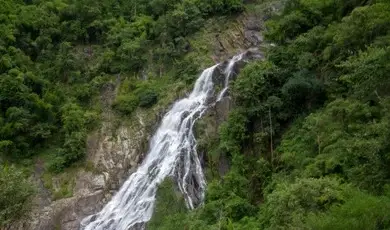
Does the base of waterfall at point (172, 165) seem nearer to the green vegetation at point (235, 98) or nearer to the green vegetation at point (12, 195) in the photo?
the green vegetation at point (235, 98)

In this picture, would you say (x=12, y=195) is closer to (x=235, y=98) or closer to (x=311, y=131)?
(x=235, y=98)

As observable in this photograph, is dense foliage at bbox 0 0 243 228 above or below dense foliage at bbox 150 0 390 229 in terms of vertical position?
above

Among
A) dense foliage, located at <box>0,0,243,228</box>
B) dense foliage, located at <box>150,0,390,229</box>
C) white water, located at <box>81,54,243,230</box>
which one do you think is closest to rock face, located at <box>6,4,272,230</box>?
white water, located at <box>81,54,243,230</box>

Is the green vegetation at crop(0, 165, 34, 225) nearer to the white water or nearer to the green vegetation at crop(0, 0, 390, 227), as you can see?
the green vegetation at crop(0, 0, 390, 227)


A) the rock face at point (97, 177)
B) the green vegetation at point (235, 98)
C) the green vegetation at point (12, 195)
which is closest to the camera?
the green vegetation at point (235, 98)

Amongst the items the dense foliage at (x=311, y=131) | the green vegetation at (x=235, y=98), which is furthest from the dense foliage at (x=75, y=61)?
the dense foliage at (x=311, y=131)

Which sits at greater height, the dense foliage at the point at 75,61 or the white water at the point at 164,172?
the dense foliage at the point at 75,61
